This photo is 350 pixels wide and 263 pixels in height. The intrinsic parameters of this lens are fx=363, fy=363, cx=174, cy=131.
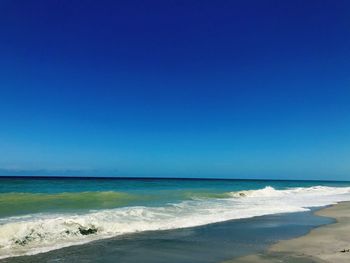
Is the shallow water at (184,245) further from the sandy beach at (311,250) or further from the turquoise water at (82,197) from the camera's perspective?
the turquoise water at (82,197)

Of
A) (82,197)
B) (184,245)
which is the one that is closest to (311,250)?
(184,245)

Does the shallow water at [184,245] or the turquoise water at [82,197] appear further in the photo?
the turquoise water at [82,197]

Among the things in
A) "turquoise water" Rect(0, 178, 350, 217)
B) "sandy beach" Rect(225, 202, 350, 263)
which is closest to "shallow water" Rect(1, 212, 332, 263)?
"sandy beach" Rect(225, 202, 350, 263)

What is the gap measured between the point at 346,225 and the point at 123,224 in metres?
8.85

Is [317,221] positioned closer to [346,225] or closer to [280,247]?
[346,225]

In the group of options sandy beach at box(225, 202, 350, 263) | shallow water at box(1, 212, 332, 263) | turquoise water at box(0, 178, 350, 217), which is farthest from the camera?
turquoise water at box(0, 178, 350, 217)

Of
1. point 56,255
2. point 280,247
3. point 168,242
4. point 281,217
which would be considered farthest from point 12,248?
point 281,217

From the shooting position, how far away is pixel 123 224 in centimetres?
1332

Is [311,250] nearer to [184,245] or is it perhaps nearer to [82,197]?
[184,245]

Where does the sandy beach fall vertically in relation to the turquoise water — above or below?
below

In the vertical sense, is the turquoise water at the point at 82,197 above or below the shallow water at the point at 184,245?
above

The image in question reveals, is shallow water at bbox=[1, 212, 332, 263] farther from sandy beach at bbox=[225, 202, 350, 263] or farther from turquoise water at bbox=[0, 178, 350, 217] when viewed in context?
turquoise water at bbox=[0, 178, 350, 217]

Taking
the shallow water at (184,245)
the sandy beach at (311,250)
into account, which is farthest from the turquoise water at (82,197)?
the sandy beach at (311,250)

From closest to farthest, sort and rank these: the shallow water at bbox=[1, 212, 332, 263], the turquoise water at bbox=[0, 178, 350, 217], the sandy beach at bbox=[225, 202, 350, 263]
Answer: the sandy beach at bbox=[225, 202, 350, 263] → the shallow water at bbox=[1, 212, 332, 263] → the turquoise water at bbox=[0, 178, 350, 217]
